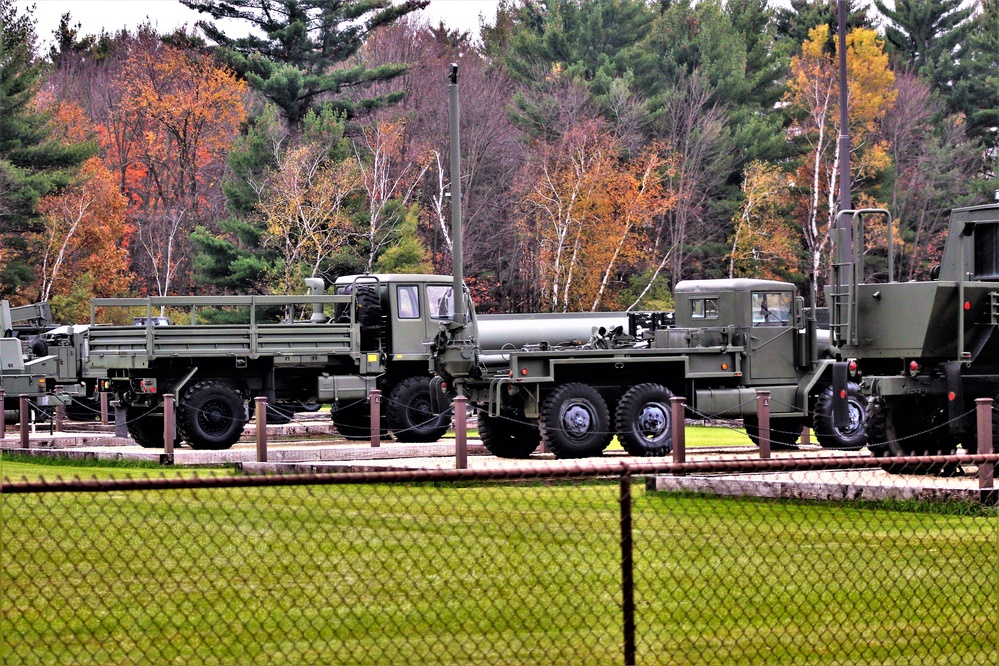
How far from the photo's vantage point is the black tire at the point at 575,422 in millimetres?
20656

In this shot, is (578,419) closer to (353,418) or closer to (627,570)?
(353,418)

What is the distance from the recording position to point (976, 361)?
16.4 meters

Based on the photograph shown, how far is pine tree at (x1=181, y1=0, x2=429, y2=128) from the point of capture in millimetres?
50750

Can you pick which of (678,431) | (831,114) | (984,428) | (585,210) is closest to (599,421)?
(678,431)

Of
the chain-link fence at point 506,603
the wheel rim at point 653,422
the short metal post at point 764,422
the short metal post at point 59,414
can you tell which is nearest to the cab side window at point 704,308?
the wheel rim at point 653,422

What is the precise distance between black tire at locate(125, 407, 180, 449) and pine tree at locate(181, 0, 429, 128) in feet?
86.1

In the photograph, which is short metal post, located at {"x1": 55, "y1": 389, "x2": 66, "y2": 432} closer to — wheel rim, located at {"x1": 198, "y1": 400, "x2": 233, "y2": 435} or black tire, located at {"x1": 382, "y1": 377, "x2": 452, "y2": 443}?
wheel rim, located at {"x1": 198, "y1": 400, "x2": 233, "y2": 435}

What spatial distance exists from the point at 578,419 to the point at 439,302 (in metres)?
6.48

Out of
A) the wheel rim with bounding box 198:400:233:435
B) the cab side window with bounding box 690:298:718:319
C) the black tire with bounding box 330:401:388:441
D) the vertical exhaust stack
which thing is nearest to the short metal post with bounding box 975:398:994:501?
the cab side window with bounding box 690:298:718:319

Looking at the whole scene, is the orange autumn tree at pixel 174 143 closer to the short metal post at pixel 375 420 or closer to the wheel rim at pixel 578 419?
the short metal post at pixel 375 420

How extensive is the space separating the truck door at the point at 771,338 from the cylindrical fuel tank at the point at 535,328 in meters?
2.91

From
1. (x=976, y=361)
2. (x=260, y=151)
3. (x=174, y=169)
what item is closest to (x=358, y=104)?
(x=260, y=151)

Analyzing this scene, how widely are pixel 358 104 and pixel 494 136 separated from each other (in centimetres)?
902

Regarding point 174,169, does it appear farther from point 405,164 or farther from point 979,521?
point 979,521
